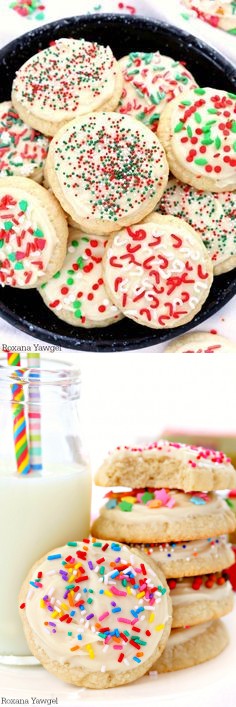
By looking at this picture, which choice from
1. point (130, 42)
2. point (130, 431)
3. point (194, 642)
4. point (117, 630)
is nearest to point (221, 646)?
point (194, 642)

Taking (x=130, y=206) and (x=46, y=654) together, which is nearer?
(x=46, y=654)

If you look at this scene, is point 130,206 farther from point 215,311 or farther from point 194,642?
point 194,642

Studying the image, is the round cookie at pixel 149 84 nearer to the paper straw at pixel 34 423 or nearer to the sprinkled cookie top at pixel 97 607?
the paper straw at pixel 34 423

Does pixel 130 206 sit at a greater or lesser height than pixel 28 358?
greater

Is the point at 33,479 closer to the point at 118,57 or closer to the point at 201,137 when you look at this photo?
the point at 201,137

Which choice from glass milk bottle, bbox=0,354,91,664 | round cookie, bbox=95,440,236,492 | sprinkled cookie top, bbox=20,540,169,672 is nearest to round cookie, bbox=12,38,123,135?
glass milk bottle, bbox=0,354,91,664

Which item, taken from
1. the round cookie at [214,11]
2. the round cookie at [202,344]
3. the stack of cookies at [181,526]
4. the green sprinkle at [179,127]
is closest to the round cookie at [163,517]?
the stack of cookies at [181,526]
